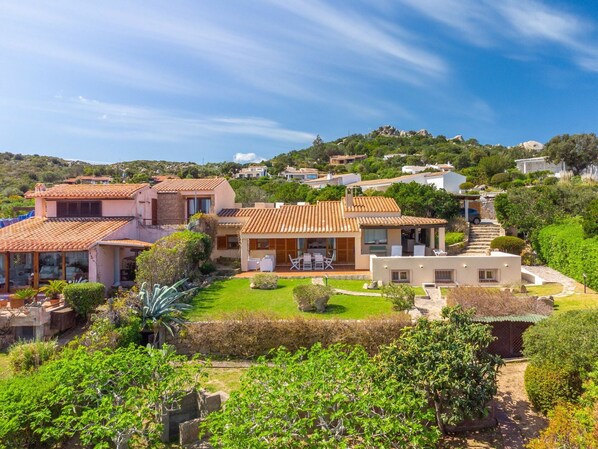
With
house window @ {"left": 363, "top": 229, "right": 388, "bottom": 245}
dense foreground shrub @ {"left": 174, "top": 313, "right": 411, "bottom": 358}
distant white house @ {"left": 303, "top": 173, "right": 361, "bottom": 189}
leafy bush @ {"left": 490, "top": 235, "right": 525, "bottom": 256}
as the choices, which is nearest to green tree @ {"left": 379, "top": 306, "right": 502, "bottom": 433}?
dense foreground shrub @ {"left": 174, "top": 313, "right": 411, "bottom": 358}

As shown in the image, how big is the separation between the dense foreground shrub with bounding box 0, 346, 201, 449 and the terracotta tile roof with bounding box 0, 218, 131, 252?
1271cm

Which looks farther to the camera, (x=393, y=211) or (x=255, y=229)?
(x=393, y=211)

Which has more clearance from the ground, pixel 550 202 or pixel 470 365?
pixel 550 202

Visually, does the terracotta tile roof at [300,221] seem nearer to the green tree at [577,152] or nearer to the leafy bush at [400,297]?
the leafy bush at [400,297]

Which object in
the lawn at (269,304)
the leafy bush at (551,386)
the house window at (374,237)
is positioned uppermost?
the house window at (374,237)

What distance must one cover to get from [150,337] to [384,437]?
1097 centimetres

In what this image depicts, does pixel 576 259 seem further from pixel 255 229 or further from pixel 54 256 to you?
pixel 54 256

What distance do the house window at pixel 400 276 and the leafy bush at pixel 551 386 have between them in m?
12.8

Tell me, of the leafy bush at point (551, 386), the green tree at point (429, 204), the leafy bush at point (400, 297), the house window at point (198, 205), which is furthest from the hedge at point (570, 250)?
the house window at point (198, 205)

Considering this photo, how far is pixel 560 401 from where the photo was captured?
10.5m

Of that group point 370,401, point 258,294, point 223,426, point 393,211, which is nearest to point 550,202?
point 393,211

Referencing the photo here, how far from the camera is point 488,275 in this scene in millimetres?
24406

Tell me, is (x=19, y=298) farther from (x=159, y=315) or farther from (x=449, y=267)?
(x=449, y=267)

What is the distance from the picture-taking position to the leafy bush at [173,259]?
1927 cm
